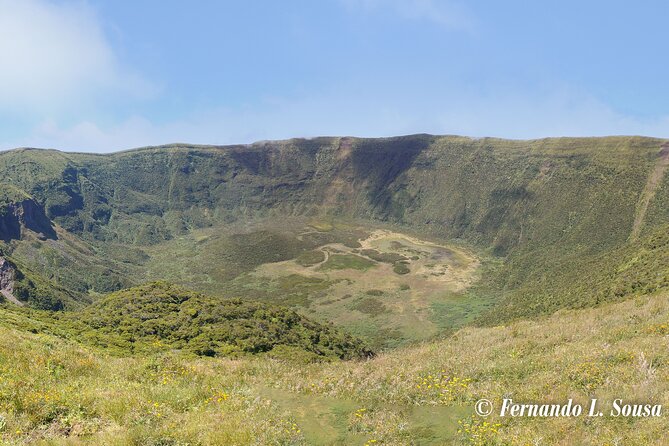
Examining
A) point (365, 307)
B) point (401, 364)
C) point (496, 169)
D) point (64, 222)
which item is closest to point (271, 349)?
point (401, 364)

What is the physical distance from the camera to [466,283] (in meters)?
108

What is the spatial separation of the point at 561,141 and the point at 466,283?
95.9m

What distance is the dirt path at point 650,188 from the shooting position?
108875 millimetres

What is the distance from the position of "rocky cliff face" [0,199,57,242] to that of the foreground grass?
496 feet

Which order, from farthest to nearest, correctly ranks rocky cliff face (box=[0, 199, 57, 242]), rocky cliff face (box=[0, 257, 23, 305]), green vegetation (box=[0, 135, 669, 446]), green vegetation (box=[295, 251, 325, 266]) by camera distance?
1. green vegetation (box=[295, 251, 325, 266])
2. rocky cliff face (box=[0, 199, 57, 242])
3. rocky cliff face (box=[0, 257, 23, 305])
4. green vegetation (box=[0, 135, 669, 446])

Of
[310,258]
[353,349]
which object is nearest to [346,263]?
[310,258]

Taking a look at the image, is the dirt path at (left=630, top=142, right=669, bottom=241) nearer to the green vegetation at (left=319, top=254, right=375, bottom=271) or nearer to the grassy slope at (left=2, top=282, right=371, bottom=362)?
the green vegetation at (left=319, top=254, right=375, bottom=271)

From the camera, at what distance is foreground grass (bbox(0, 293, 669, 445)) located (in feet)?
27.0

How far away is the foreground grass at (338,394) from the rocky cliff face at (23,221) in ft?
496

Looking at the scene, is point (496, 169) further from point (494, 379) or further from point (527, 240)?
point (494, 379)

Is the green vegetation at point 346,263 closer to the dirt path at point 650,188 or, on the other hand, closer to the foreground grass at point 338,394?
the dirt path at point 650,188

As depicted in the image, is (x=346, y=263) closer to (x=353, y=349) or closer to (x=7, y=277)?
(x=7, y=277)

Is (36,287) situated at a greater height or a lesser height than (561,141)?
lesser

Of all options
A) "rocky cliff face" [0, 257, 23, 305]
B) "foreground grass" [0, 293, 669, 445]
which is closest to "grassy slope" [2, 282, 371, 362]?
"foreground grass" [0, 293, 669, 445]
